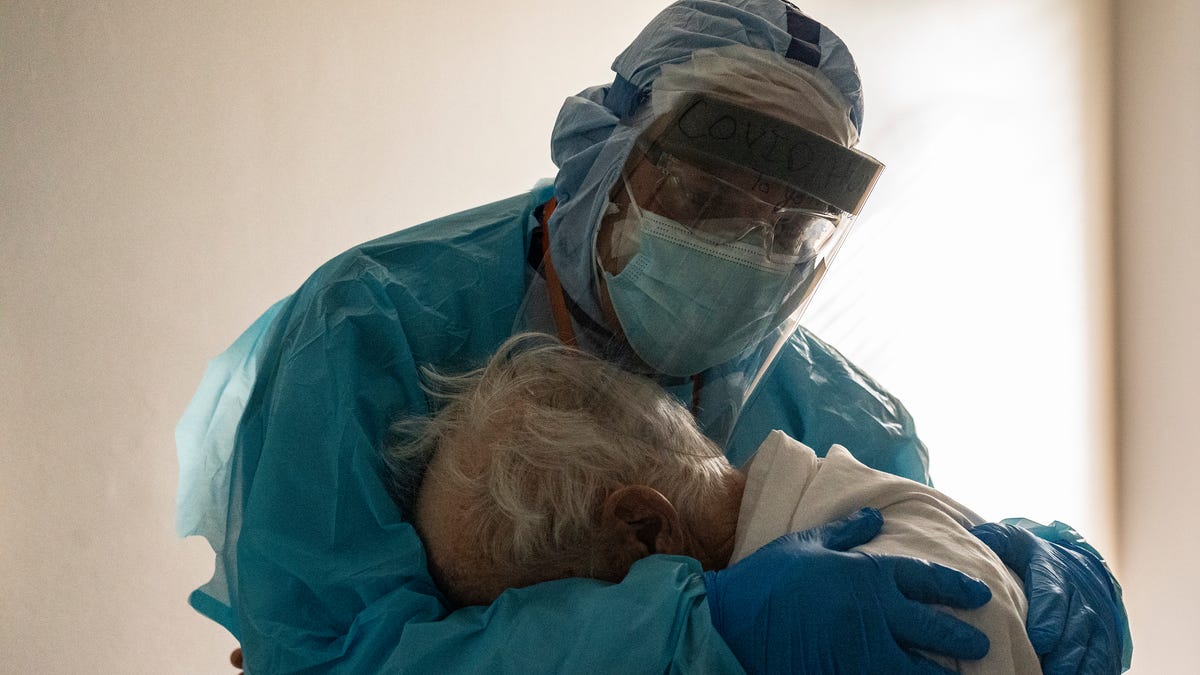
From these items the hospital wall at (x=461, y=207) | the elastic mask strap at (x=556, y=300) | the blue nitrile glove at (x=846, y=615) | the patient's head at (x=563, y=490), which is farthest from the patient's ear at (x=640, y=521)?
the hospital wall at (x=461, y=207)

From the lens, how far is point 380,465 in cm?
114

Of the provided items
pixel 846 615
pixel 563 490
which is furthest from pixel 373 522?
pixel 846 615

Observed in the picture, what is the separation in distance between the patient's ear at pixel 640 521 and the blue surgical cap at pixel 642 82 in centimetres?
36

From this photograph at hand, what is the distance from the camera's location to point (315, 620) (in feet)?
3.53

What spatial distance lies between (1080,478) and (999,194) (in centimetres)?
100

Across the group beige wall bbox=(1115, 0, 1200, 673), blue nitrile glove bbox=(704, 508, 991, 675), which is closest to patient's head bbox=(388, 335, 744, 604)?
blue nitrile glove bbox=(704, 508, 991, 675)

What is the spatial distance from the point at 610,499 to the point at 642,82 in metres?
0.56

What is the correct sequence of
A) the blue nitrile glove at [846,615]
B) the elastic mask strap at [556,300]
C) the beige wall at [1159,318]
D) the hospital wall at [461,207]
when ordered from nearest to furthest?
the blue nitrile glove at [846,615], the elastic mask strap at [556,300], the hospital wall at [461,207], the beige wall at [1159,318]

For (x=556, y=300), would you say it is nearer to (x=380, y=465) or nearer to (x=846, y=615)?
(x=380, y=465)

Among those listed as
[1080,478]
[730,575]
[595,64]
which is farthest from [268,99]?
[1080,478]

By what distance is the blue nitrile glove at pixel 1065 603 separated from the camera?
952 mm

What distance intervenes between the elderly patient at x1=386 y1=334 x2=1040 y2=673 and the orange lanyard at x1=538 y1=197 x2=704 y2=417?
0.67 feet

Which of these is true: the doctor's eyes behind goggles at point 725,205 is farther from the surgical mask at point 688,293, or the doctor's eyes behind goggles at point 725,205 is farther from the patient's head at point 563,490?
the patient's head at point 563,490

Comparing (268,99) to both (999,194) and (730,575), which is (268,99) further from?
(999,194)
